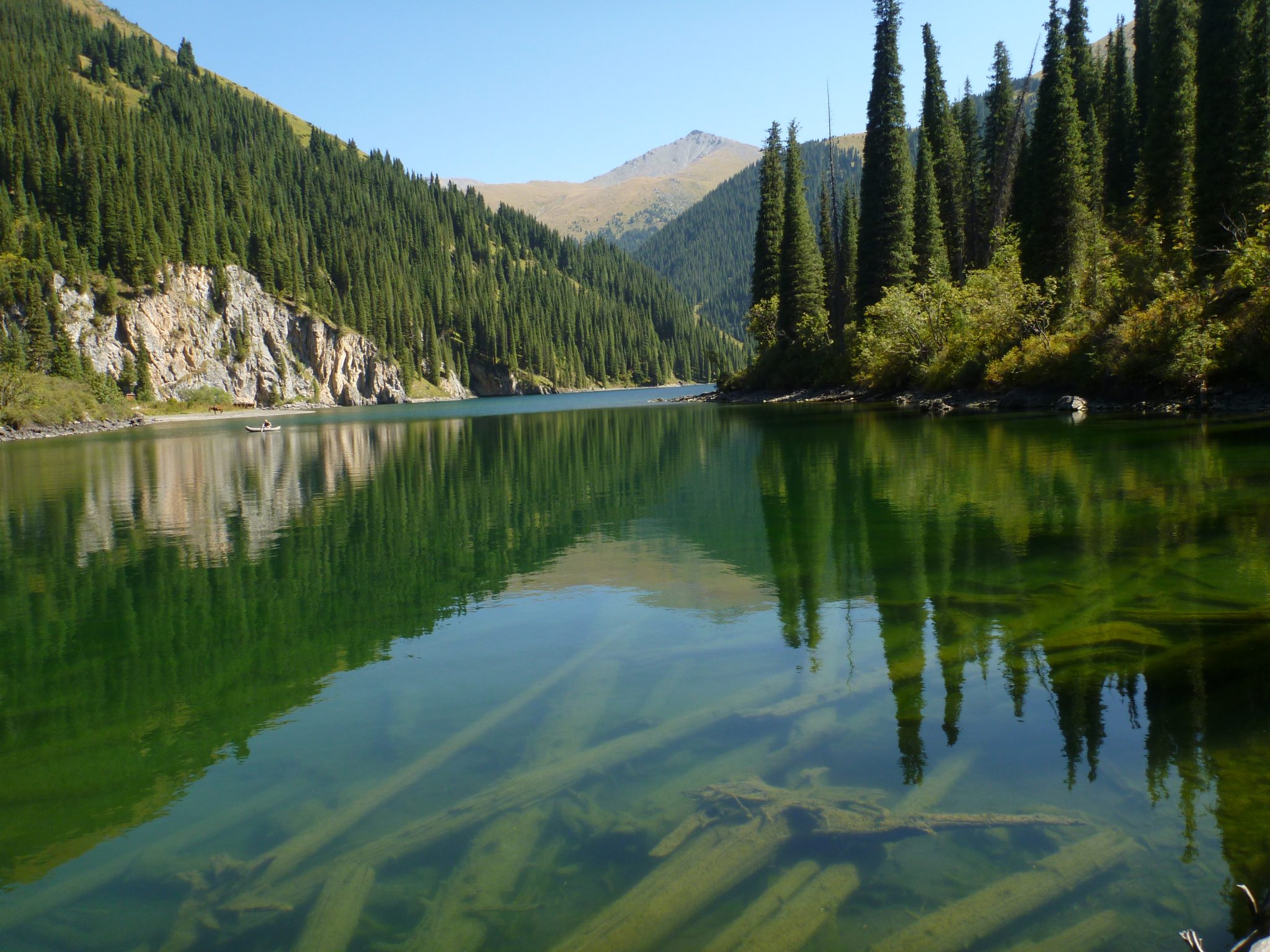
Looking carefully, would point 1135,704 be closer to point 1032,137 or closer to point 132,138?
point 1032,137

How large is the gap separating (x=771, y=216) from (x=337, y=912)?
277 ft

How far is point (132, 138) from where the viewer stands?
12725 centimetres

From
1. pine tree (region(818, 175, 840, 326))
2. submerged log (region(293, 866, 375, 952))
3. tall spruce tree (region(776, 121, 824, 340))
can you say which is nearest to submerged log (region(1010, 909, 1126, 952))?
submerged log (region(293, 866, 375, 952))

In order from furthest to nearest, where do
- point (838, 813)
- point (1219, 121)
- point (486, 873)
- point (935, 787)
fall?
point (1219, 121) < point (935, 787) < point (838, 813) < point (486, 873)

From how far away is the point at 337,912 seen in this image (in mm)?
5395

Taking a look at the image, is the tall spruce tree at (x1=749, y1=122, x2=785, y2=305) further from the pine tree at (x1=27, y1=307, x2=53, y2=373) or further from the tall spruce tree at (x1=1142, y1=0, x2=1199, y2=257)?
the pine tree at (x1=27, y1=307, x2=53, y2=373)

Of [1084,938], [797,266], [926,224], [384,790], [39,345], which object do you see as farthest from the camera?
[39,345]

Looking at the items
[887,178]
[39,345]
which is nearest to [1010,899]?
[887,178]

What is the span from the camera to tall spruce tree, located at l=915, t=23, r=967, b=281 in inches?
2844

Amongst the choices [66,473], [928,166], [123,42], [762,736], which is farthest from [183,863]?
[123,42]

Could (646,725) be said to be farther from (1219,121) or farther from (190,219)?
(190,219)

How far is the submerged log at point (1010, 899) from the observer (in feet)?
15.8

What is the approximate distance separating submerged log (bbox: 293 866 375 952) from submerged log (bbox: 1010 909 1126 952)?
151 inches

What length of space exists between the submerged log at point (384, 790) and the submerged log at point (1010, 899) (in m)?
3.88
